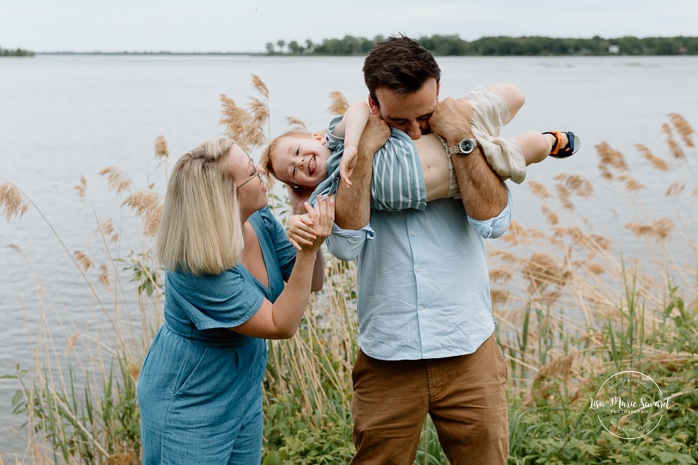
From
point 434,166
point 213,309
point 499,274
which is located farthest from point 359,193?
point 499,274

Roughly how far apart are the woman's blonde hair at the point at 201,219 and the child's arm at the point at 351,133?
368 mm

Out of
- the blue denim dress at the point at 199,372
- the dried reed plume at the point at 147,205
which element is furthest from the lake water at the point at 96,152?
the blue denim dress at the point at 199,372

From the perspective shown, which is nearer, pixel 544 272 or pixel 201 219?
pixel 201 219

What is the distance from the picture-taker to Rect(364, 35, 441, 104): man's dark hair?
6.72ft

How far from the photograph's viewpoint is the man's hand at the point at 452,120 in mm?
2151

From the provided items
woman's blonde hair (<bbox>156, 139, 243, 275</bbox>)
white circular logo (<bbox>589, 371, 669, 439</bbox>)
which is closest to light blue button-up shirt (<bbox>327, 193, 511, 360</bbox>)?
woman's blonde hair (<bbox>156, 139, 243, 275</bbox>)

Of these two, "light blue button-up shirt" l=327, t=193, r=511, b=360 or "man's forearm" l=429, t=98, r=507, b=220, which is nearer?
"man's forearm" l=429, t=98, r=507, b=220

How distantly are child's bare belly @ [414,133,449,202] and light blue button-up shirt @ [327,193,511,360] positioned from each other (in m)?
0.10

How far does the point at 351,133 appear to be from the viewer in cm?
214

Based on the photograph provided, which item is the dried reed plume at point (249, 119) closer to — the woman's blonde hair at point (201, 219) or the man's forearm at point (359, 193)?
the woman's blonde hair at point (201, 219)

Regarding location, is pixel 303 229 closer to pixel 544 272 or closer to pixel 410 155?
pixel 410 155

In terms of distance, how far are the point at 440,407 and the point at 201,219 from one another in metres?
0.92

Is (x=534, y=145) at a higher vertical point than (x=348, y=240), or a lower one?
higher

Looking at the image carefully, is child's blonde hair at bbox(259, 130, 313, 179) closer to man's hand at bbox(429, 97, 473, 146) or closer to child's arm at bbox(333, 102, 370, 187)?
child's arm at bbox(333, 102, 370, 187)
